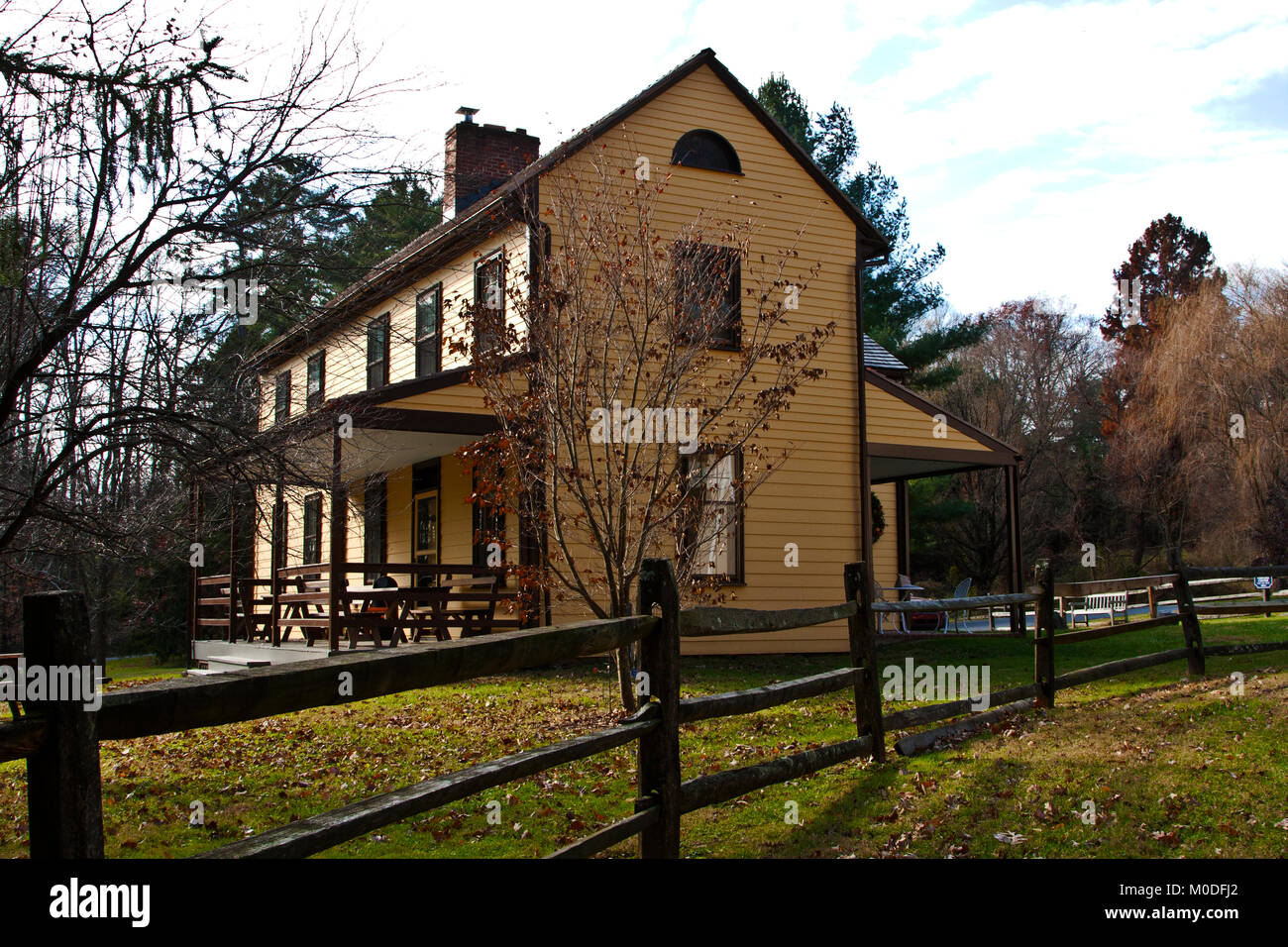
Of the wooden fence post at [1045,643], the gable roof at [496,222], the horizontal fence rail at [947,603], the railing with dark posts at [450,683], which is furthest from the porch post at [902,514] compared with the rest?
the railing with dark posts at [450,683]

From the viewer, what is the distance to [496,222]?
13203 mm

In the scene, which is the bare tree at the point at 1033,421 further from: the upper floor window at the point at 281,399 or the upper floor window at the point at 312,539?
the upper floor window at the point at 281,399

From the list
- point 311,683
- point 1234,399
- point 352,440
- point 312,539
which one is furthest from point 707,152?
point 1234,399

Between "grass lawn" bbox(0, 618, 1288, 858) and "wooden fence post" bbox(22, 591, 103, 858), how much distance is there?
324 cm

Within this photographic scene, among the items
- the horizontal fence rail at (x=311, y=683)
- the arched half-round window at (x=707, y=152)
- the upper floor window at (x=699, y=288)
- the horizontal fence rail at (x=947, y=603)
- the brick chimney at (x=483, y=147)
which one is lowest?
the horizontal fence rail at (x=947, y=603)

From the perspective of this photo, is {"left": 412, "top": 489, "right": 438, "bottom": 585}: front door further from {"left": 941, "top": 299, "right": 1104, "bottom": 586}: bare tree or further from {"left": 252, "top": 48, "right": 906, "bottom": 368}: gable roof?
{"left": 941, "top": 299, "right": 1104, "bottom": 586}: bare tree

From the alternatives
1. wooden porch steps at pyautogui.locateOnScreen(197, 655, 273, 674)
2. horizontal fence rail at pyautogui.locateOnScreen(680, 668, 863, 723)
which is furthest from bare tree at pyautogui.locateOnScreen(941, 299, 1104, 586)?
horizontal fence rail at pyautogui.locateOnScreen(680, 668, 863, 723)

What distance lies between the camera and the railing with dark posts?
276 cm

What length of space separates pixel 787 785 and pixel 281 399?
5.86 meters

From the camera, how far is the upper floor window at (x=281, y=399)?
929 centimetres

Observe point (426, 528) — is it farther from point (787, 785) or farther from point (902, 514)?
point (787, 785)

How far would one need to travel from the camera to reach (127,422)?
681cm

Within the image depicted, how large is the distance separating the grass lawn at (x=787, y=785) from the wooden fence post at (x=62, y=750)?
3240 mm
